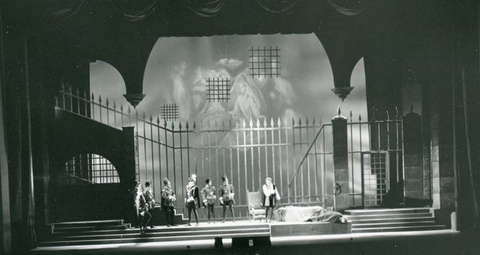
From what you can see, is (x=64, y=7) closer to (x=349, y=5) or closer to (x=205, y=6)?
(x=205, y=6)

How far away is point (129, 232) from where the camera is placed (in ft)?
50.6

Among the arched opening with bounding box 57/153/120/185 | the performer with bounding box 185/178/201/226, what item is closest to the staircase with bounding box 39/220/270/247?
the performer with bounding box 185/178/201/226

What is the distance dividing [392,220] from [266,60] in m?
6.54

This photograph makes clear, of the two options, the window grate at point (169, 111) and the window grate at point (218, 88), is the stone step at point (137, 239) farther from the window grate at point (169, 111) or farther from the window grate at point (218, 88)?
the window grate at point (169, 111)

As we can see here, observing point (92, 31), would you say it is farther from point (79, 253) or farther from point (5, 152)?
point (79, 253)

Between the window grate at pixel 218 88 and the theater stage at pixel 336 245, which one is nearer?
the theater stage at pixel 336 245

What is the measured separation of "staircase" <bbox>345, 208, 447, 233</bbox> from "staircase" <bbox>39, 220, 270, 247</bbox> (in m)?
2.22

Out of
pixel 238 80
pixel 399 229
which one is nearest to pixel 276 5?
pixel 238 80

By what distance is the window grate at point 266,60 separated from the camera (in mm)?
18859

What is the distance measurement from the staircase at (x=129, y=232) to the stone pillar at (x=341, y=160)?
7.27 ft

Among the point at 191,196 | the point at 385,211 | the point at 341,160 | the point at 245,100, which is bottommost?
the point at 385,211

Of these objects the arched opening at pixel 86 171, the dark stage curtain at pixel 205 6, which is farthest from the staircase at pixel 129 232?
the dark stage curtain at pixel 205 6

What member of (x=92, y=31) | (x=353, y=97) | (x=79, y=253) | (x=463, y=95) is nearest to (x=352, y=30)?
(x=463, y=95)

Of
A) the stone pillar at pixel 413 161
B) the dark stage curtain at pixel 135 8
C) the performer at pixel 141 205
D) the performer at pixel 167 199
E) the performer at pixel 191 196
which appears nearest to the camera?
the dark stage curtain at pixel 135 8
